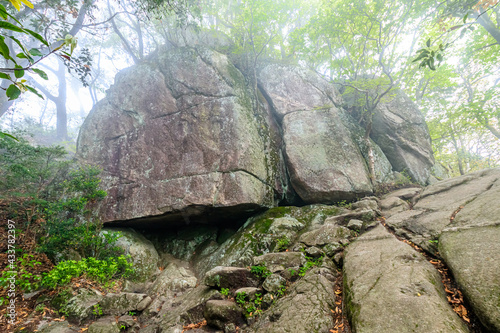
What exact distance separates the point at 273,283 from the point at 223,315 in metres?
1.17

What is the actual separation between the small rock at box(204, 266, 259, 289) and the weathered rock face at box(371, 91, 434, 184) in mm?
10362

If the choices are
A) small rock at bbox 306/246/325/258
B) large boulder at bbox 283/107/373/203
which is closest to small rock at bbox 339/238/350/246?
small rock at bbox 306/246/325/258

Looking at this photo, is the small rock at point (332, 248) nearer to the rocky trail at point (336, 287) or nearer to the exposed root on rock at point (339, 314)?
the rocky trail at point (336, 287)

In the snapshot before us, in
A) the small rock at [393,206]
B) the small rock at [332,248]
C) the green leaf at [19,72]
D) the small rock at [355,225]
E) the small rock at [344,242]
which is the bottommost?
the small rock at [332,248]

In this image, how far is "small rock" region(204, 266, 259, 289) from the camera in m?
5.12

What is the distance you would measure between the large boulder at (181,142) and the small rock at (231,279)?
140 inches

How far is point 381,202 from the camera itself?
8.94 metres

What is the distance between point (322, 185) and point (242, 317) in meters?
6.61

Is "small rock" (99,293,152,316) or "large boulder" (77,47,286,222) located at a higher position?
"large boulder" (77,47,286,222)

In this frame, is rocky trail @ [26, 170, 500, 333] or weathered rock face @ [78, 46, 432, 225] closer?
rocky trail @ [26, 170, 500, 333]

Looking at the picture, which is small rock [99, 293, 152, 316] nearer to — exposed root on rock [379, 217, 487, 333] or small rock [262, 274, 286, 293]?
small rock [262, 274, 286, 293]

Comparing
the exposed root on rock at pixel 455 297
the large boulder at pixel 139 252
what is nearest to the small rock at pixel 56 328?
the large boulder at pixel 139 252

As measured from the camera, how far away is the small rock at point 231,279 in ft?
16.8

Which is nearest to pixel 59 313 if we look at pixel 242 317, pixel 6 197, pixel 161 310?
pixel 161 310
